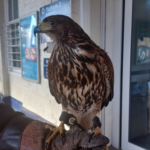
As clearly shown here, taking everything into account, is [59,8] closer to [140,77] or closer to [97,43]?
[97,43]

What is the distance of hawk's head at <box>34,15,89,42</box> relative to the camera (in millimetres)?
635

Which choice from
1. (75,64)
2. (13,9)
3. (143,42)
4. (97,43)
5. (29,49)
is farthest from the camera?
(13,9)

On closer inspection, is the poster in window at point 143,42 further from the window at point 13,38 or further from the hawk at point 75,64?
the window at point 13,38

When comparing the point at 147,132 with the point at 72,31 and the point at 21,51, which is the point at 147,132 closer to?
the point at 72,31

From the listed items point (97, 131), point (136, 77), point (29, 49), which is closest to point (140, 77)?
point (136, 77)

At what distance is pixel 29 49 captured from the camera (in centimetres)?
188

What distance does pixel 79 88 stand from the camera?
65 cm

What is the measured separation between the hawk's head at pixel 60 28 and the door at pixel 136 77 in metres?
0.80

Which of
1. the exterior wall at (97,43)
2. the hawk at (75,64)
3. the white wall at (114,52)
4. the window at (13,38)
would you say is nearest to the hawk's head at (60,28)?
the hawk at (75,64)

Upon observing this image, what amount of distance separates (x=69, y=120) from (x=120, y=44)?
867 mm

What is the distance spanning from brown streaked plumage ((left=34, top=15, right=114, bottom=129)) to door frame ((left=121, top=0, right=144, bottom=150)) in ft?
2.32

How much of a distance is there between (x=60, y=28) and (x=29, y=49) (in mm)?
1340

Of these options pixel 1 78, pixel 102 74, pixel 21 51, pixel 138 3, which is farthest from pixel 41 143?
pixel 1 78

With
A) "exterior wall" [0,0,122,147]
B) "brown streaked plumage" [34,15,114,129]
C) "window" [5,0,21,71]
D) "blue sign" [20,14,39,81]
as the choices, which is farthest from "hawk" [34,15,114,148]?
"window" [5,0,21,71]
